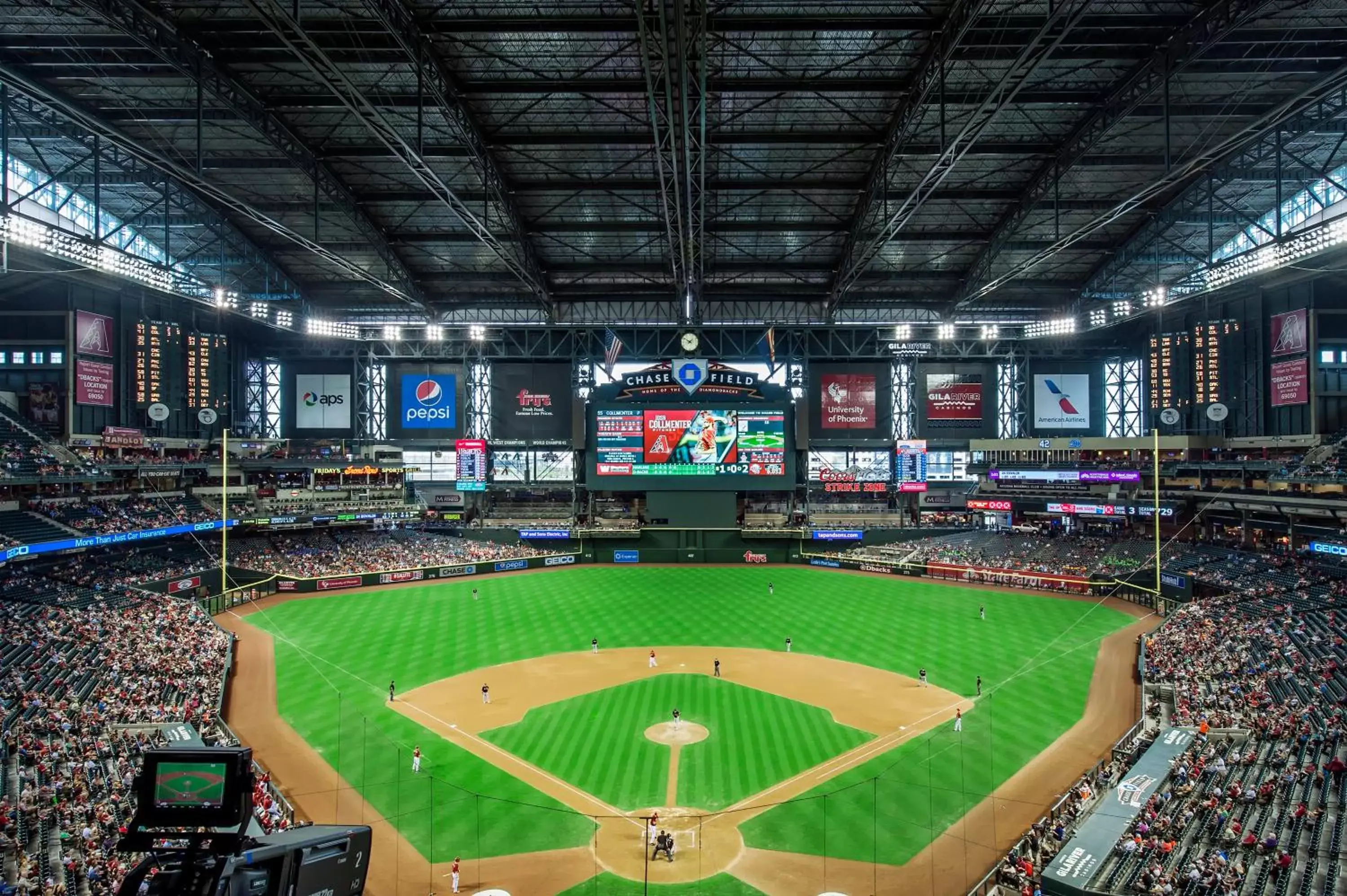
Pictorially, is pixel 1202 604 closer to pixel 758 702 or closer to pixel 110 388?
pixel 758 702

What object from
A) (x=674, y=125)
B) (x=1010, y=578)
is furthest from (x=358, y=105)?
(x=1010, y=578)

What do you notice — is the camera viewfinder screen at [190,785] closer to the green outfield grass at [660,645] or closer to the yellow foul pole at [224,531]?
the green outfield grass at [660,645]

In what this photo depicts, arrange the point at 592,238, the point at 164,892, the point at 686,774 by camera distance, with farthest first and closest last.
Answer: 1. the point at 592,238
2. the point at 686,774
3. the point at 164,892

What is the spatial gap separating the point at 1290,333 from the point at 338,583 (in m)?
61.2

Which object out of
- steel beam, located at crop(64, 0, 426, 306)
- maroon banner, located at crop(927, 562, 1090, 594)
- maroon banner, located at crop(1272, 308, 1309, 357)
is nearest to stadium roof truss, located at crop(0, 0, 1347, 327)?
steel beam, located at crop(64, 0, 426, 306)

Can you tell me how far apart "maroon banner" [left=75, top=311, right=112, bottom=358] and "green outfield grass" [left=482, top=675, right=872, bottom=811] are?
39.3 metres

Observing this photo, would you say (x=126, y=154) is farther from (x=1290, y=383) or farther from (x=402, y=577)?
(x=1290, y=383)

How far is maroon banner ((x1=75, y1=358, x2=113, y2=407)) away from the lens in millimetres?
43062

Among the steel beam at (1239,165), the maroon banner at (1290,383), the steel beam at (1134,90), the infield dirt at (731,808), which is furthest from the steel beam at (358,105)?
the maroon banner at (1290,383)

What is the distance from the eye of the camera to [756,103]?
34562mm

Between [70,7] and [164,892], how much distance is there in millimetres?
34073

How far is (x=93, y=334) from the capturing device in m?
44.2

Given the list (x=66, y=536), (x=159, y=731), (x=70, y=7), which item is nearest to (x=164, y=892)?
(x=159, y=731)

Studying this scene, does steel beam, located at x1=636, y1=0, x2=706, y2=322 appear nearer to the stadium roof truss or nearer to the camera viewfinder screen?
the stadium roof truss
